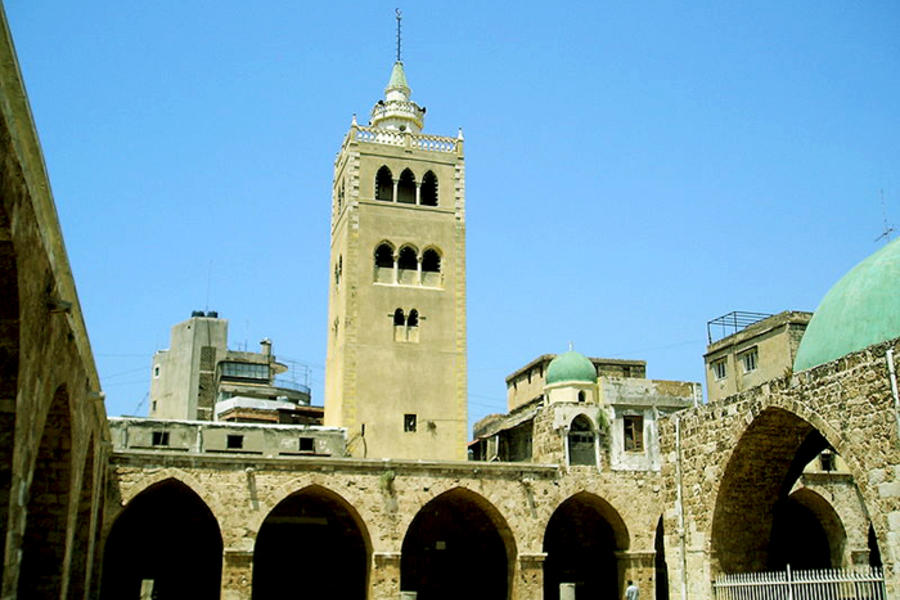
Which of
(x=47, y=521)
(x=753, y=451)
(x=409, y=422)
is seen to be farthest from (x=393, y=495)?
(x=47, y=521)

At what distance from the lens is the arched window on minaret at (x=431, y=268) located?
115 feet

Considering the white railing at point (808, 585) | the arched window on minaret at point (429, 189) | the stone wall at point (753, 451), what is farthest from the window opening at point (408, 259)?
the white railing at point (808, 585)

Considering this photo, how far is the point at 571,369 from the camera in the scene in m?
34.1

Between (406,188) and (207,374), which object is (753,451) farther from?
(207,374)

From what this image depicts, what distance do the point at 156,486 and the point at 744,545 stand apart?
14698 mm

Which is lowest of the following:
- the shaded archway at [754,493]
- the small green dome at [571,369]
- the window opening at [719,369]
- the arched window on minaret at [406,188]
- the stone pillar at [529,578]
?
the stone pillar at [529,578]

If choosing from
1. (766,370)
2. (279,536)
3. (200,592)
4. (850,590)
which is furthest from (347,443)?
(850,590)

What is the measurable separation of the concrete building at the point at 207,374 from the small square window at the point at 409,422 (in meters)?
11.8

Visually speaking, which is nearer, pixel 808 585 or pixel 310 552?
pixel 808 585

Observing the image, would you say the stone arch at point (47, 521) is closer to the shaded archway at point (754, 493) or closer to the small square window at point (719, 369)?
the shaded archway at point (754, 493)

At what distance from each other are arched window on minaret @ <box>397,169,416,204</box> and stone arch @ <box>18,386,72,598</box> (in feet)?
76.3

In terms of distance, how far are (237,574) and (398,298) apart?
41.7 ft

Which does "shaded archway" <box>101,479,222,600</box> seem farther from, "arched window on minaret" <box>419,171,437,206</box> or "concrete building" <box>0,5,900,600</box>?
"arched window on minaret" <box>419,171,437,206</box>

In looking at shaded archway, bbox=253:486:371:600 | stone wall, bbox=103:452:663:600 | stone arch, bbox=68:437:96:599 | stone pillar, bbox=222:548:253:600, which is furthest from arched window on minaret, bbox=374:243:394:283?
stone arch, bbox=68:437:96:599
